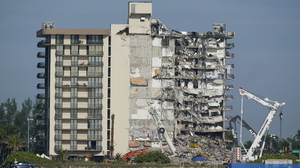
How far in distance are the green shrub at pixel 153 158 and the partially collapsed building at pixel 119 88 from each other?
13170 millimetres

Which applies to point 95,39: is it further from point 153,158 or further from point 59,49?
point 153,158

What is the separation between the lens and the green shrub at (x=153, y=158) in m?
171

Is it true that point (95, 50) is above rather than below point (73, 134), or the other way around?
above

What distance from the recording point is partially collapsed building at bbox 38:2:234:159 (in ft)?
602

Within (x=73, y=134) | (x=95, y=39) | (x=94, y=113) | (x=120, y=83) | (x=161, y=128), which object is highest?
(x=95, y=39)

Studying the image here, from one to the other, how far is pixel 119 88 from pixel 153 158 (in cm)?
2329

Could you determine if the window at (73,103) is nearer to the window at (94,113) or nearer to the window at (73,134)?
the window at (94,113)

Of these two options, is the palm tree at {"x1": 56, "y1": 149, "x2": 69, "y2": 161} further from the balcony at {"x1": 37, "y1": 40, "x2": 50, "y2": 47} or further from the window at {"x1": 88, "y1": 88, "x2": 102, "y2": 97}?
the balcony at {"x1": 37, "y1": 40, "x2": 50, "y2": 47}

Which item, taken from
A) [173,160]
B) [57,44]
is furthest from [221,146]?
[57,44]

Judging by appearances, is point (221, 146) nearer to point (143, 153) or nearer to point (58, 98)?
point (143, 153)

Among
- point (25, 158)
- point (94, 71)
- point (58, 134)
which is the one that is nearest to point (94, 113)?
point (58, 134)

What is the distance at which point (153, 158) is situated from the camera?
170750 millimetres

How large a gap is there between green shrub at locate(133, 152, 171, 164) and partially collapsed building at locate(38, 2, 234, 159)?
43.2ft

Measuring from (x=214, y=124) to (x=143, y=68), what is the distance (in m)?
24.8
